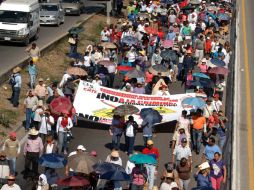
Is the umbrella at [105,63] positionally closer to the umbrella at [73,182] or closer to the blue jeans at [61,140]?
the blue jeans at [61,140]

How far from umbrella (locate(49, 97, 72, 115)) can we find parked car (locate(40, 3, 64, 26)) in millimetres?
24833

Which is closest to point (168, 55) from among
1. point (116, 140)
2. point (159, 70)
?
point (159, 70)

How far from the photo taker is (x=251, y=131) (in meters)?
25.7

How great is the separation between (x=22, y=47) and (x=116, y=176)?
2297cm

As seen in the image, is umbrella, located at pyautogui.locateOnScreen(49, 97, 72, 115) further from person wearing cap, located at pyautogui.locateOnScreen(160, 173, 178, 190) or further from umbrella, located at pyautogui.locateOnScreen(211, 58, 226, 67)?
umbrella, located at pyautogui.locateOnScreen(211, 58, 226, 67)

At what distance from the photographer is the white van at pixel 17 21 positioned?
122ft

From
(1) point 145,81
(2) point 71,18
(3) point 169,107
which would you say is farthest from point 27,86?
(2) point 71,18

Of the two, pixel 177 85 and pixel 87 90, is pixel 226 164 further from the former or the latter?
pixel 177 85

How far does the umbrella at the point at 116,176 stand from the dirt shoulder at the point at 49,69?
721cm

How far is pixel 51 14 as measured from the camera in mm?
45844

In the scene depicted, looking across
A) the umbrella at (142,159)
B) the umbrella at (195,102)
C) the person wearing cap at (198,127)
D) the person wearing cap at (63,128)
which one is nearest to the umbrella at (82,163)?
the umbrella at (142,159)

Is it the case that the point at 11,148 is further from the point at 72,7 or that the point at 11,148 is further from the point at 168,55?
the point at 72,7

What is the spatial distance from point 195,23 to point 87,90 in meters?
17.0

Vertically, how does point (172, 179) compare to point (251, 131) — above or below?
above
